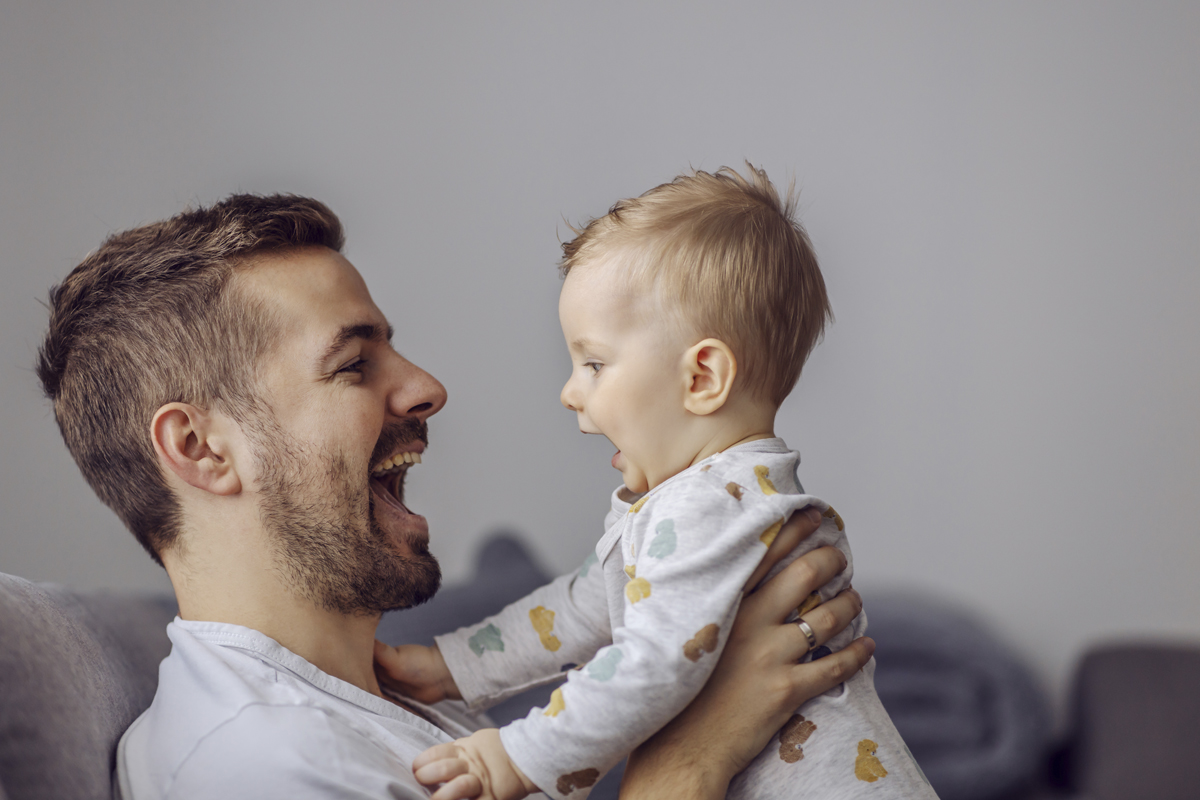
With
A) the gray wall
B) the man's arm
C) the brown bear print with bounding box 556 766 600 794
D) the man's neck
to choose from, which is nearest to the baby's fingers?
the brown bear print with bounding box 556 766 600 794

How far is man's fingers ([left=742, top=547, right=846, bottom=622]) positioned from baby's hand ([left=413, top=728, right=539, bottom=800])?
1.11 ft

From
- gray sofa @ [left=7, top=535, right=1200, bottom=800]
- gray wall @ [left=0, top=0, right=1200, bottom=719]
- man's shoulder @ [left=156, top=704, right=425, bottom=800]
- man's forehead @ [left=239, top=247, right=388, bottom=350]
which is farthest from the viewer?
gray wall @ [left=0, top=0, right=1200, bottom=719]

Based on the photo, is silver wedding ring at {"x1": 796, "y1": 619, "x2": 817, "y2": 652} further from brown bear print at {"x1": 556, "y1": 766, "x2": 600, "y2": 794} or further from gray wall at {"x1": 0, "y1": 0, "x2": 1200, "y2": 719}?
gray wall at {"x1": 0, "y1": 0, "x2": 1200, "y2": 719}

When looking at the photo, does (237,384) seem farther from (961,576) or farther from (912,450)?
(961,576)

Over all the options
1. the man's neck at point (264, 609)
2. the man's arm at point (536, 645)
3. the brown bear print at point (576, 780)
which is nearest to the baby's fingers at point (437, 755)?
the brown bear print at point (576, 780)

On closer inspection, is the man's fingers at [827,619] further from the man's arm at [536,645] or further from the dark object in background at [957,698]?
the dark object in background at [957,698]

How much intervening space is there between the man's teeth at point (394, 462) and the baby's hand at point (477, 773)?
470 millimetres

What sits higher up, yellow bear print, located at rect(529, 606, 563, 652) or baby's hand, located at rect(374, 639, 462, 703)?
yellow bear print, located at rect(529, 606, 563, 652)

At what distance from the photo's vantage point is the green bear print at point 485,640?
4.58ft

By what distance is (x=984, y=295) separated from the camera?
246cm

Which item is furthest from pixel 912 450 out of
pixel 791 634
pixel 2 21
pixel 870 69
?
pixel 2 21

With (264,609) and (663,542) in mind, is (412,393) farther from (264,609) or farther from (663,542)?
(663,542)

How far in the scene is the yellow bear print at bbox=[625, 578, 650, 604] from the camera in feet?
3.16

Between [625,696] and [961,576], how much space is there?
1901 mm
